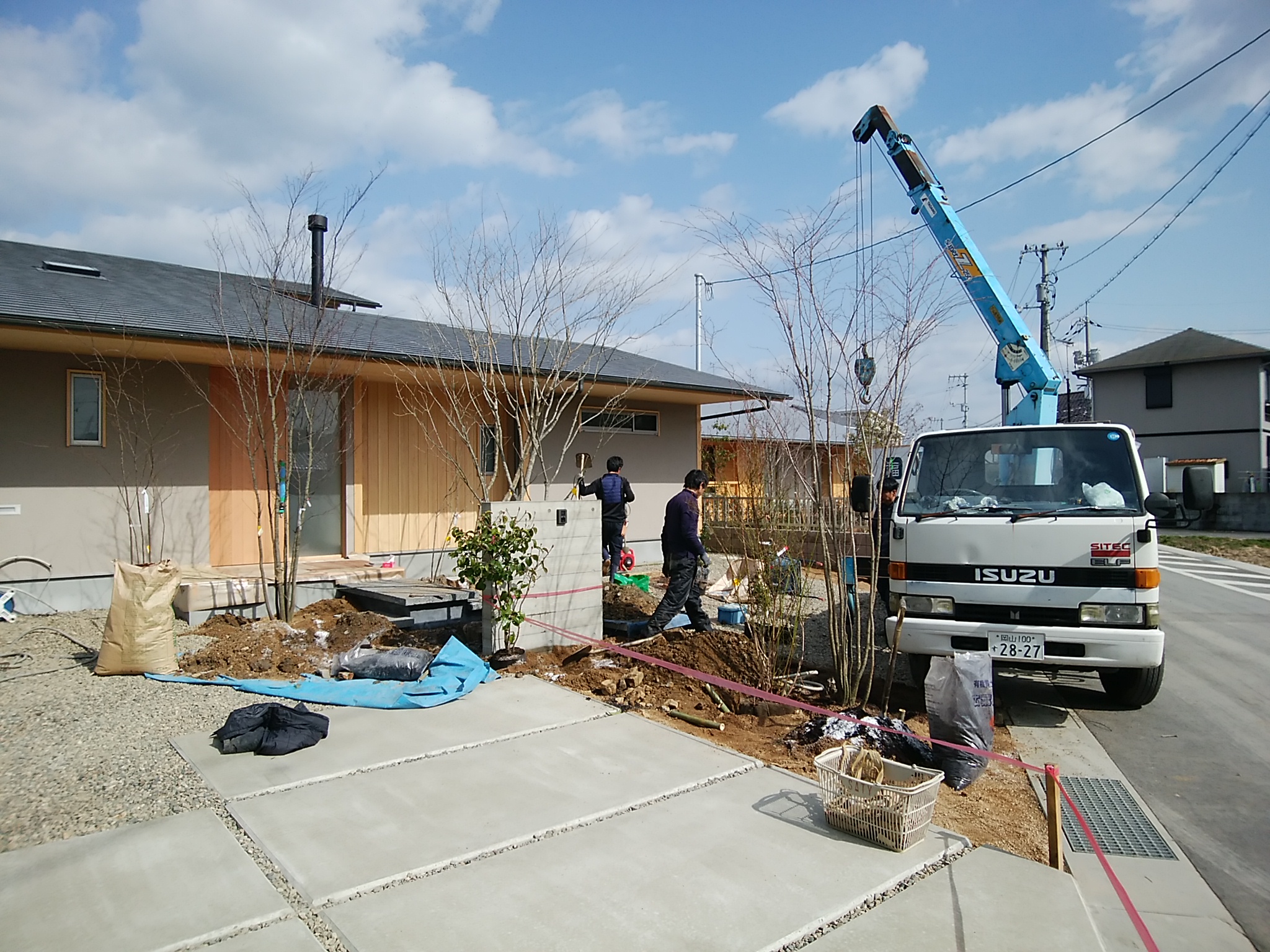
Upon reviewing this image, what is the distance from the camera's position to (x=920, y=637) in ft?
19.2

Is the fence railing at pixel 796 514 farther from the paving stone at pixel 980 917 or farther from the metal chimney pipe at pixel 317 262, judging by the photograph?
the metal chimney pipe at pixel 317 262

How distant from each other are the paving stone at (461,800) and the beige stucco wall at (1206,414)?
33.0m

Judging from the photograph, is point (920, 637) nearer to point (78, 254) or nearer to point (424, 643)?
point (424, 643)

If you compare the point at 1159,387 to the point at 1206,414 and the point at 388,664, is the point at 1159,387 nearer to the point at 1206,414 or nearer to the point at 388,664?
the point at 1206,414

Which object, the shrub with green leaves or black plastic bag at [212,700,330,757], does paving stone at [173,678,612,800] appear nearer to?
black plastic bag at [212,700,330,757]

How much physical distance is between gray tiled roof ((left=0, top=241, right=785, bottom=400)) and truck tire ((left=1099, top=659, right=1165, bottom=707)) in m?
3.52

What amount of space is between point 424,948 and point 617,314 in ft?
25.4

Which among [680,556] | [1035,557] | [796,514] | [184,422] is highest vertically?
[184,422]

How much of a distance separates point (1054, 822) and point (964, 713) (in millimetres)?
915

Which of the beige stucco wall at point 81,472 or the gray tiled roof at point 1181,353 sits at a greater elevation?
the gray tiled roof at point 1181,353

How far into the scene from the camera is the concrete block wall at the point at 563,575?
7043mm

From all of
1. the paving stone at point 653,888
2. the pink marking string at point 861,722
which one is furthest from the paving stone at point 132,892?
the pink marking string at point 861,722

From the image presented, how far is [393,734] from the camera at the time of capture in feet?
16.2

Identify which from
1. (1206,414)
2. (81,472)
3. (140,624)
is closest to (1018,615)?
(140,624)
